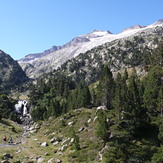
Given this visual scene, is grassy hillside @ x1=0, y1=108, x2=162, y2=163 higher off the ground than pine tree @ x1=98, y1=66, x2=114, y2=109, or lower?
lower

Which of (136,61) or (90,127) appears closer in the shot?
(90,127)

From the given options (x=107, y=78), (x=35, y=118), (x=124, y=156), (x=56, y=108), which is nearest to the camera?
(x=124, y=156)

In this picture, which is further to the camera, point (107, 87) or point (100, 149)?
point (107, 87)

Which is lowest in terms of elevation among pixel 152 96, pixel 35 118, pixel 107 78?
pixel 35 118

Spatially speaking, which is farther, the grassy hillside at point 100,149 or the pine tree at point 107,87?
the pine tree at point 107,87

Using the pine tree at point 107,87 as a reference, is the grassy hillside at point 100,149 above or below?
below

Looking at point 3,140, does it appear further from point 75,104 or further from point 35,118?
point 35,118

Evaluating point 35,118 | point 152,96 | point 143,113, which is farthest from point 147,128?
point 35,118

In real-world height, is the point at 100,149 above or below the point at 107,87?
below

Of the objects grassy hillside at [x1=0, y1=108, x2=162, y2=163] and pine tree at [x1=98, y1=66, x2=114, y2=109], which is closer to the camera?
grassy hillside at [x1=0, y1=108, x2=162, y2=163]

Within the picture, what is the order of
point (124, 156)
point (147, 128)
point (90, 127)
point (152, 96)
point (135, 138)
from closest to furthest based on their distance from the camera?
point (124, 156)
point (135, 138)
point (147, 128)
point (90, 127)
point (152, 96)

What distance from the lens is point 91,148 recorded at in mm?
34000

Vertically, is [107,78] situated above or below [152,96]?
above

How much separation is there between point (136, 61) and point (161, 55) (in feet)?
266
